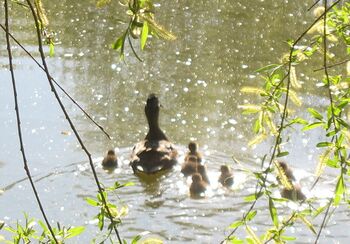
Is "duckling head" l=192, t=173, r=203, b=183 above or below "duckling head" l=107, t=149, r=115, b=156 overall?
below

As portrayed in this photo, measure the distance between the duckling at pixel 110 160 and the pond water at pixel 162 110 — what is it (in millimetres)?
91

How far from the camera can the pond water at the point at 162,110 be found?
19.2 ft

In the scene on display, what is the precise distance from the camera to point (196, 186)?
6102 millimetres

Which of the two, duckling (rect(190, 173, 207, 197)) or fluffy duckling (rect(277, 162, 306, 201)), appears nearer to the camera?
fluffy duckling (rect(277, 162, 306, 201))

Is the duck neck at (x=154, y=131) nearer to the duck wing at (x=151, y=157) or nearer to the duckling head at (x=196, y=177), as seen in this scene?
the duck wing at (x=151, y=157)

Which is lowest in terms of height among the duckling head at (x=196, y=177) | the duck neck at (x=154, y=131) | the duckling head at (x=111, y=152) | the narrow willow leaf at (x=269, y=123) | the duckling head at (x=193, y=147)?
the duckling head at (x=196, y=177)

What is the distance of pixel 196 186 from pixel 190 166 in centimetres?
36

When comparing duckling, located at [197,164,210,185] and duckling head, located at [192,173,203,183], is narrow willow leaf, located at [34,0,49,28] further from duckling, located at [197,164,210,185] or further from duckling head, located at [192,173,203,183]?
duckling, located at [197,164,210,185]

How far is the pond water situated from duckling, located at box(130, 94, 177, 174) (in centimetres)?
13

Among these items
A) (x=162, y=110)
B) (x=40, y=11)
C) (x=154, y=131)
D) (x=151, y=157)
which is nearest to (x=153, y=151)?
(x=151, y=157)

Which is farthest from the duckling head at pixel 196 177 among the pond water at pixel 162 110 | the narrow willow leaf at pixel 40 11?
the narrow willow leaf at pixel 40 11

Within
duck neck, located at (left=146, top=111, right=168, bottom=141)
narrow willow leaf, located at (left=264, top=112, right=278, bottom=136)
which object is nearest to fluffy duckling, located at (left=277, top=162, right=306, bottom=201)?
duck neck, located at (left=146, top=111, right=168, bottom=141)

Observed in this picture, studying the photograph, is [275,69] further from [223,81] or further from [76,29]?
[76,29]

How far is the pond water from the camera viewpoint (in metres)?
5.84
